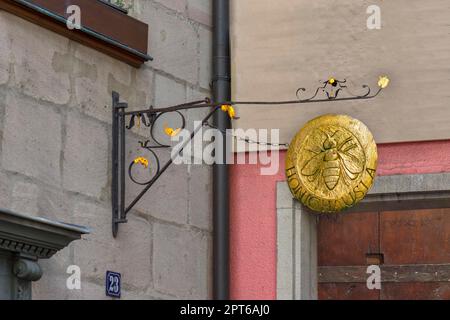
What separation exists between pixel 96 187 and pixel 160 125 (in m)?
0.78

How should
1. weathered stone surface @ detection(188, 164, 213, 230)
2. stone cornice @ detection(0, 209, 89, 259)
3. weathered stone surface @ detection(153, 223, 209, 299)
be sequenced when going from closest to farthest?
stone cornice @ detection(0, 209, 89, 259), weathered stone surface @ detection(153, 223, 209, 299), weathered stone surface @ detection(188, 164, 213, 230)

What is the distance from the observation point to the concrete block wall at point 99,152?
782 centimetres

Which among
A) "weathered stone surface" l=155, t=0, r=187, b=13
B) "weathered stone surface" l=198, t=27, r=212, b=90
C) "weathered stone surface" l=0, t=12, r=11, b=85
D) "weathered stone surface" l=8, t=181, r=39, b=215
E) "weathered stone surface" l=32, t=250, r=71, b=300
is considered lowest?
"weathered stone surface" l=32, t=250, r=71, b=300

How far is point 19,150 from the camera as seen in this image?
777 cm

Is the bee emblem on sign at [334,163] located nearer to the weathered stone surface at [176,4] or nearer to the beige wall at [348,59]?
the beige wall at [348,59]

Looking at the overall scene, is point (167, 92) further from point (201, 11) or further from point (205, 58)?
point (201, 11)

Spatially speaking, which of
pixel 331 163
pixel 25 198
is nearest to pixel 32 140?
pixel 25 198

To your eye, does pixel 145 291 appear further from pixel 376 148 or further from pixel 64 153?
pixel 376 148

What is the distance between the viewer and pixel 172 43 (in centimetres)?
918

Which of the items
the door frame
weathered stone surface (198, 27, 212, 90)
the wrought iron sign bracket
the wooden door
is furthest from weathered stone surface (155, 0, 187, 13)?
the wooden door

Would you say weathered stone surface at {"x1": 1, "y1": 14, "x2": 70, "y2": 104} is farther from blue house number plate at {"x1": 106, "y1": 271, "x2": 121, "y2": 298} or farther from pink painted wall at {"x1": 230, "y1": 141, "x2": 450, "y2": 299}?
pink painted wall at {"x1": 230, "y1": 141, "x2": 450, "y2": 299}

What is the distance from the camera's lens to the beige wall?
903cm

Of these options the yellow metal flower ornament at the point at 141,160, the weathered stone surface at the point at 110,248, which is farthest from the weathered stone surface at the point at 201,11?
the weathered stone surface at the point at 110,248

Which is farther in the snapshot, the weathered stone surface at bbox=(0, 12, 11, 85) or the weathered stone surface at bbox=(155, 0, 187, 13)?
the weathered stone surface at bbox=(155, 0, 187, 13)
